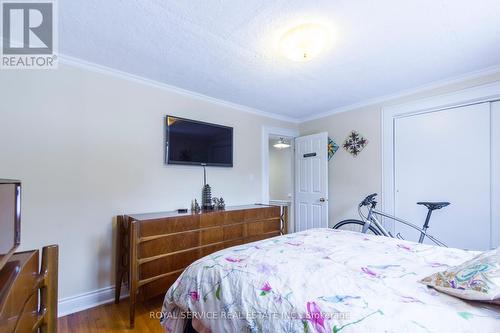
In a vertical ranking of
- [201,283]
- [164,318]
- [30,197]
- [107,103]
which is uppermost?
[107,103]

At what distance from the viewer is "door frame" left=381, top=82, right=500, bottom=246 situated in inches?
95.4

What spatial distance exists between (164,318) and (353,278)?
3.60 feet

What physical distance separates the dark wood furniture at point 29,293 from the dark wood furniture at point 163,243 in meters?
1.09

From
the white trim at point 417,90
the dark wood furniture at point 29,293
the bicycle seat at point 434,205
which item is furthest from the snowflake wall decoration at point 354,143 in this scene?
the dark wood furniture at point 29,293

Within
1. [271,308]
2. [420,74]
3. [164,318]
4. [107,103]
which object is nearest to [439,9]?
[420,74]

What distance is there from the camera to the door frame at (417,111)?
242 centimetres

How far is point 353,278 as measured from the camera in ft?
3.59

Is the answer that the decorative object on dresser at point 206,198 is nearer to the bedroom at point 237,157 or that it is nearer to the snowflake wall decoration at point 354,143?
the bedroom at point 237,157

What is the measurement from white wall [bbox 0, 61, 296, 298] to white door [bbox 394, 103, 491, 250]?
110 inches

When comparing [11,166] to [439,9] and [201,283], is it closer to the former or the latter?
[201,283]

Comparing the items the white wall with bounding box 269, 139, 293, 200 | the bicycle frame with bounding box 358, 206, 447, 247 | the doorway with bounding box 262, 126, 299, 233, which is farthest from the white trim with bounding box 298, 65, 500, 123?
the white wall with bounding box 269, 139, 293, 200

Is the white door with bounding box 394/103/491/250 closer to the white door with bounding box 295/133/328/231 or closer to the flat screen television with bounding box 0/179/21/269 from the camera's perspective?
the white door with bounding box 295/133/328/231

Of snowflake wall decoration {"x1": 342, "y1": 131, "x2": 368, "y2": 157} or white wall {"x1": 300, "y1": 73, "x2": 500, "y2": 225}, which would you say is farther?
snowflake wall decoration {"x1": 342, "y1": 131, "x2": 368, "y2": 157}

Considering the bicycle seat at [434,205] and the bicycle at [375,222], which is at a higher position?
the bicycle seat at [434,205]
